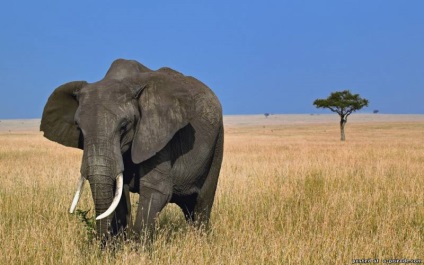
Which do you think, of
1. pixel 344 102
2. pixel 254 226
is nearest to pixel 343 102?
pixel 344 102

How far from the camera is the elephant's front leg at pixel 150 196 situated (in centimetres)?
508

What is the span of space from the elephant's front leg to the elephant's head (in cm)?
31

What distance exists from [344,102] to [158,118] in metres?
45.1

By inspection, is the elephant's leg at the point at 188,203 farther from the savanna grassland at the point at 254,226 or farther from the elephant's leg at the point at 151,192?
the elephant's leg at the point at 151,192

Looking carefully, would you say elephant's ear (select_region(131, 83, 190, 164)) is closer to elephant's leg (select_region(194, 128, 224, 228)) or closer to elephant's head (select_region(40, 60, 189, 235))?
elephant's head (select_region(40, 60, 189, 235))

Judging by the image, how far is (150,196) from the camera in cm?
508

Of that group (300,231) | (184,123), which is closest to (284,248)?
(300,231)

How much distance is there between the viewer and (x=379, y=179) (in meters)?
11.2

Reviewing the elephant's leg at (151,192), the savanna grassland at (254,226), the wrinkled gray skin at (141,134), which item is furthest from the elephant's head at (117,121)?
the savanna grassland at (254,226)

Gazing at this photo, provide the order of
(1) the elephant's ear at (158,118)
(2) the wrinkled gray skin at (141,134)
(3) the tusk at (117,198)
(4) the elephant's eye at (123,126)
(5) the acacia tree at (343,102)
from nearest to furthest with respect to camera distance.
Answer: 1. (3) the tusk at (117,198)
2. (2) the wrinkled gray skin at (141,134)
3. (4) the elephant's eye at (123,126)
4. (1) the elephant's ear at (158,118)
5. (5) the acacia tree at (343,102)

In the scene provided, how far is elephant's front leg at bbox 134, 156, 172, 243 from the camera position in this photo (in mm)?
5078

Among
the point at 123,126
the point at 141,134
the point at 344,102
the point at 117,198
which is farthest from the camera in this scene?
the point at 344,102

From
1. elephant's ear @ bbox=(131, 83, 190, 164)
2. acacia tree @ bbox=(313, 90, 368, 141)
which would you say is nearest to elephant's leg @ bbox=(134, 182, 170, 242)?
elephant's ear @ bbox=(131, 83, 190, 164)

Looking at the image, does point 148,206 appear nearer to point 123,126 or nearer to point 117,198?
point 117,198
